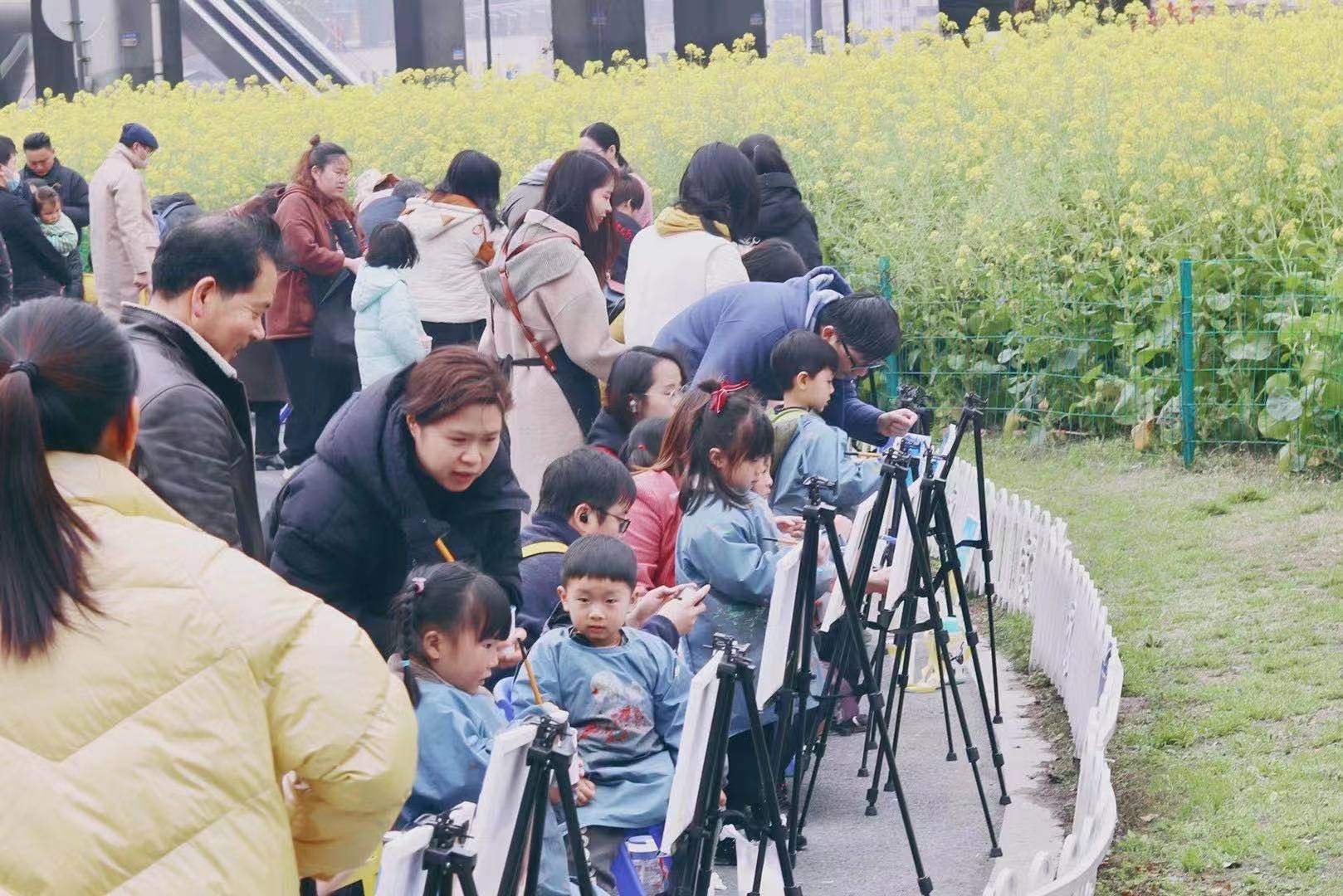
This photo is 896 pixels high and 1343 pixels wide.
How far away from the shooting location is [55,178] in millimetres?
13742

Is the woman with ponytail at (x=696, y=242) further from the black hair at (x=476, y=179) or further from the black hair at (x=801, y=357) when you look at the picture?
the black hair at (x=476, y=179)

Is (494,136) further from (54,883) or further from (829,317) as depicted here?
(54,883)

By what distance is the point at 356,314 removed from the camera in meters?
8.70

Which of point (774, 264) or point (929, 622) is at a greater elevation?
point (774, 264)

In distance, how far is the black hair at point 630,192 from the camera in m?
8.73

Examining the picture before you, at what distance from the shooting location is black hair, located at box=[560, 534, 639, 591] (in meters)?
3.90

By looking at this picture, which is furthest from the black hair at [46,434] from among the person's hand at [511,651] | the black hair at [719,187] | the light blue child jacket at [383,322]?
the light blue child jacket at [383,322]

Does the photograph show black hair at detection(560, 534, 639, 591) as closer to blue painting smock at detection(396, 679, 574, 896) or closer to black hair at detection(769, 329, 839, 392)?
blue painting smock at detection(396, 679, 574, 896)

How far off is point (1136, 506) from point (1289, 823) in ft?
13.2

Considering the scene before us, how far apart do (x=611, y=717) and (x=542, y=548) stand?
702 mm

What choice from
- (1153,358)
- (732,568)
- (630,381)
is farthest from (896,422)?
(1153,358)

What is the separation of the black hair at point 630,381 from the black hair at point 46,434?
3.37 m

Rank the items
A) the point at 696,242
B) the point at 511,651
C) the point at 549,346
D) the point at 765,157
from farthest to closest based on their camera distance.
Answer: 1. the point at 765,157
2. the point at 696,242
3. the point at 549,346
4. the point at 511,651

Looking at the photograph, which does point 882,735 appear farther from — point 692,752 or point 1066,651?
point 1066,651
